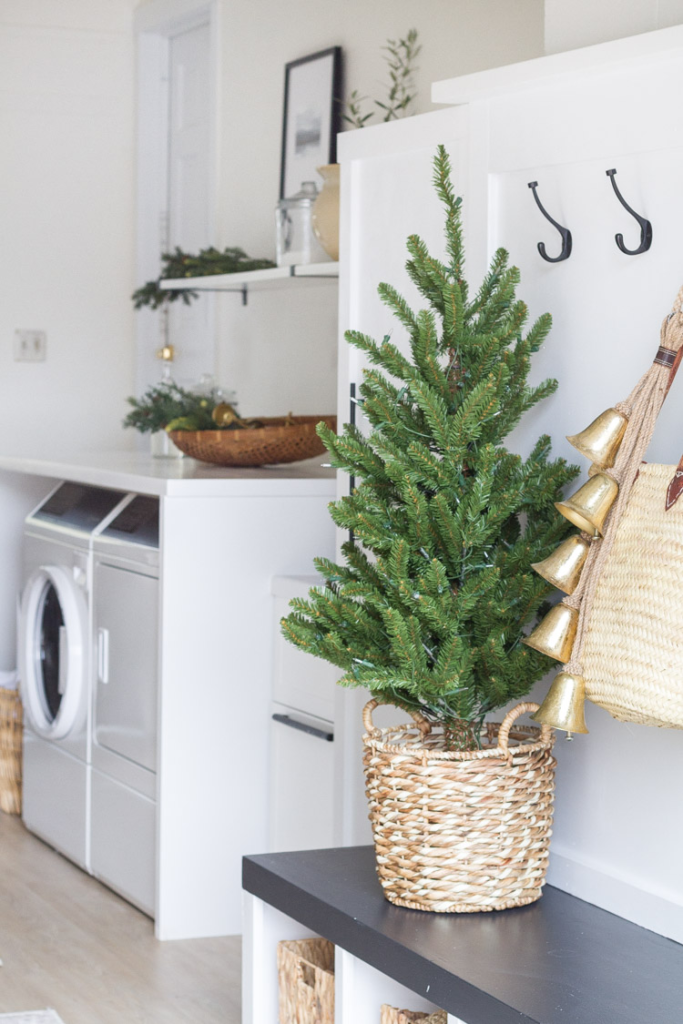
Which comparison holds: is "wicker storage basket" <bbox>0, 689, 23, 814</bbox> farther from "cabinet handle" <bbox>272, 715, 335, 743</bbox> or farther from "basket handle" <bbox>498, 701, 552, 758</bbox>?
"basket handle" <bbox>498, 701, 552, 758</bbox>

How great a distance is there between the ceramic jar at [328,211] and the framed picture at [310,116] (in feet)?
1.88

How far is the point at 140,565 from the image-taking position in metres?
2.91

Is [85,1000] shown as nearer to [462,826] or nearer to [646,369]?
[462,826]

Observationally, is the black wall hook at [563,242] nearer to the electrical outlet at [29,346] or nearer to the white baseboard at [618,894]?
the white baseboard at [618,894]

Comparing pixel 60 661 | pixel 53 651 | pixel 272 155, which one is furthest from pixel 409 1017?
pixel 272 155

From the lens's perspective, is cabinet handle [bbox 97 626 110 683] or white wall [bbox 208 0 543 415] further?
white wall [bbox 208 0 543 415]

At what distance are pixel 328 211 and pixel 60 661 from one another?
1289mm

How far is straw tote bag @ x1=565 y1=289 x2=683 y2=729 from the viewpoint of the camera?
1338 millimetres

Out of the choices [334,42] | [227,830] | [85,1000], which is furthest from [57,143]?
[85,1000]

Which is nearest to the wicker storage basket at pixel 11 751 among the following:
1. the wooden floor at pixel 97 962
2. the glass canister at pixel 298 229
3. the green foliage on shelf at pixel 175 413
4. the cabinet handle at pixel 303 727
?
the wooden floor at pixel 97 962

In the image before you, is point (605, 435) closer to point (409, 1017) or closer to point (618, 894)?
point (618, 894)

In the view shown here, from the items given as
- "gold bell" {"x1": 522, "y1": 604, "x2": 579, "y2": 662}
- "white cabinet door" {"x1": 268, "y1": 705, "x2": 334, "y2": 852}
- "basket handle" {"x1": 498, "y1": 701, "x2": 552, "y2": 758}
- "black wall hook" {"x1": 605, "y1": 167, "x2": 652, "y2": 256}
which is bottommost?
"white cabinet door" {"x1": 268, "y1": 705, "x2": 334, "y2": 852}

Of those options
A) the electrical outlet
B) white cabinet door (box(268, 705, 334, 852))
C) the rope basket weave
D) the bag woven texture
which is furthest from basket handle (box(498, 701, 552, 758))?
the electrical outlet

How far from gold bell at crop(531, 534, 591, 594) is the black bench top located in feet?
1.44
